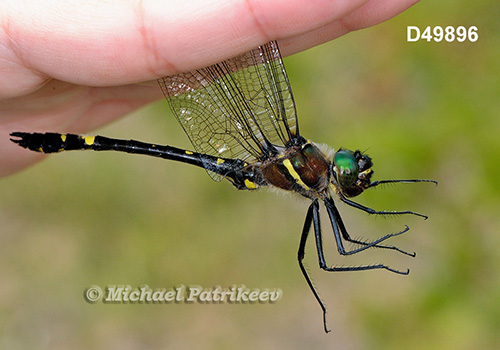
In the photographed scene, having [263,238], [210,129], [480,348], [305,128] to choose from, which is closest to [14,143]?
[210,129]

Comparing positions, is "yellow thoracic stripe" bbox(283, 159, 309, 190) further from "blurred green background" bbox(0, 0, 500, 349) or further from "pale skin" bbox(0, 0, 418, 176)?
"blurred green background" bbox(0, 0, 500, 349)

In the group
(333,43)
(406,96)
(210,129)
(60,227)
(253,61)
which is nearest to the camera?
(253,61)

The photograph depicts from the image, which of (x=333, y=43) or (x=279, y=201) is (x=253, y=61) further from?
(x=333, y=43)

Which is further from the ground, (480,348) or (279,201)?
(279,201)
